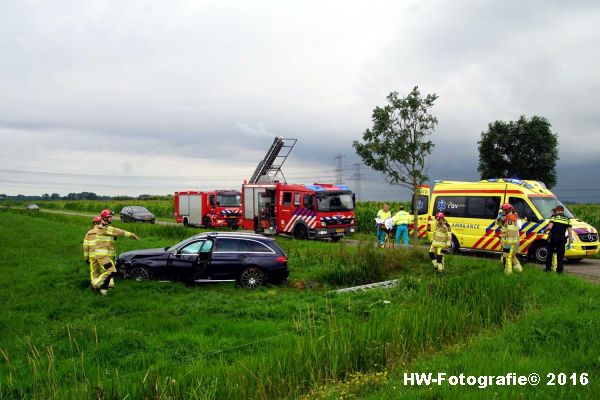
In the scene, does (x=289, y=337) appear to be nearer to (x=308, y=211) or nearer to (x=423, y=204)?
(x=423, y=204)

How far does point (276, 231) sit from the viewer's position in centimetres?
2550

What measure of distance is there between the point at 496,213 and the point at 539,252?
75.8 inches

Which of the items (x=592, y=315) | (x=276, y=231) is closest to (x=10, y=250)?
(x=276, y=231)

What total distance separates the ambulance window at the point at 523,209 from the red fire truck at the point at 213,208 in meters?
20.2

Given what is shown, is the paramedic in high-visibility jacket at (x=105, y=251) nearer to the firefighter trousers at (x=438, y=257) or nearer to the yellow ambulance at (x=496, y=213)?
the firefighter trousers at (x=438, y=257)

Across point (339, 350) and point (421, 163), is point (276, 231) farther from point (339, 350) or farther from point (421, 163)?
point (339, 350)

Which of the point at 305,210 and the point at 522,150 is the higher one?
the point at 522,150

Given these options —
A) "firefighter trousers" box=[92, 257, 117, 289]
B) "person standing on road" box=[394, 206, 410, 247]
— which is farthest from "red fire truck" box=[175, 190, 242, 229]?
"firefighter trousers" box=[92, 257, 117, 289]

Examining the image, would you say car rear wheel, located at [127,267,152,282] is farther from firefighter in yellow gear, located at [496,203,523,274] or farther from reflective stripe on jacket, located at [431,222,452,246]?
firefighter in yellow gear, located at [496,203,523,274]

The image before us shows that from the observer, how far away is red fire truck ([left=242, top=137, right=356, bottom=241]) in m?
22.7

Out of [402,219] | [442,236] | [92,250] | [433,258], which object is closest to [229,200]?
[402,219]

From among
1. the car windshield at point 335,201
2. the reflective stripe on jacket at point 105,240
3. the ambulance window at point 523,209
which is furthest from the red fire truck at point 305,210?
the reflective stripe on jacket at point 105,240

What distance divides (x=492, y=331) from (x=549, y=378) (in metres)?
2.39

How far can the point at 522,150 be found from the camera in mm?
34250
